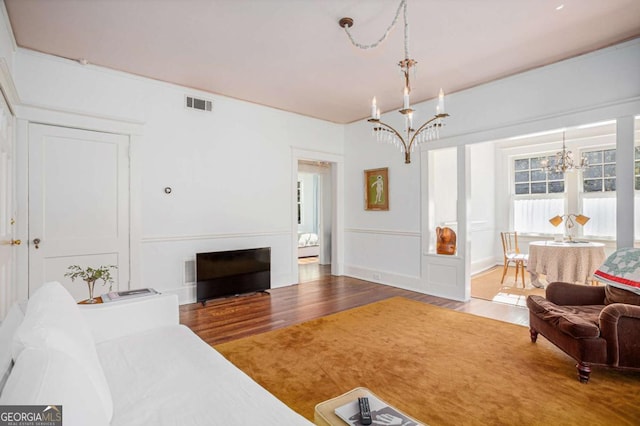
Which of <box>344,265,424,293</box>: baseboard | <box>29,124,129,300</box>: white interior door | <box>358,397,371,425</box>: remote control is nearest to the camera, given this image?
<box>358,397,371,425</box>: remote control

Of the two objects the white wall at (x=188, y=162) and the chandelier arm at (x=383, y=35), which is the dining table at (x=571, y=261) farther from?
the white wall at (x=188, y=162)

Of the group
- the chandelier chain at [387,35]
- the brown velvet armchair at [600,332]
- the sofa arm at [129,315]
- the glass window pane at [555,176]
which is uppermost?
the chandelier chain at [387,35]

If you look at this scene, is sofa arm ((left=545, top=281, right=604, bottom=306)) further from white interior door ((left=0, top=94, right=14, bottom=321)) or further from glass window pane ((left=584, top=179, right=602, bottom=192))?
white interior door ((left=0, top=94, right=14, bottom=321))

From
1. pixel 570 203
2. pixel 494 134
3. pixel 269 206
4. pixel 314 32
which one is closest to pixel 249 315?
pixel 269 206

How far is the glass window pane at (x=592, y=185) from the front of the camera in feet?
19.6

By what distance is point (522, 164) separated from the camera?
7051 millimetres

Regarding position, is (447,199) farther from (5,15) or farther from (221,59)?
(5,15)

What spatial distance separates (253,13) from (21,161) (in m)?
2.90

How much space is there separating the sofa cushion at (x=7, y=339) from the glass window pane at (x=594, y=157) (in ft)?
26.2

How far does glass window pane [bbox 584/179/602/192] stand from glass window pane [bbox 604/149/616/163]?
0.37m

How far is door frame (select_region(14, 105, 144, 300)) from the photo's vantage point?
3.44 meters

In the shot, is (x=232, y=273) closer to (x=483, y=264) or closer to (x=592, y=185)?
(x=483, y=264)

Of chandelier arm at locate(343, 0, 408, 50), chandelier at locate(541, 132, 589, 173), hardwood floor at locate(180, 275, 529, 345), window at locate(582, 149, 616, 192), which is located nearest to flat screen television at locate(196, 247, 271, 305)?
hardwood floor at locate(180, 275, 529, 345)

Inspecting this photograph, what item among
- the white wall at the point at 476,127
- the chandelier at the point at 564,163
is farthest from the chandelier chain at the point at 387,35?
the chandelier at the point at 564,163
